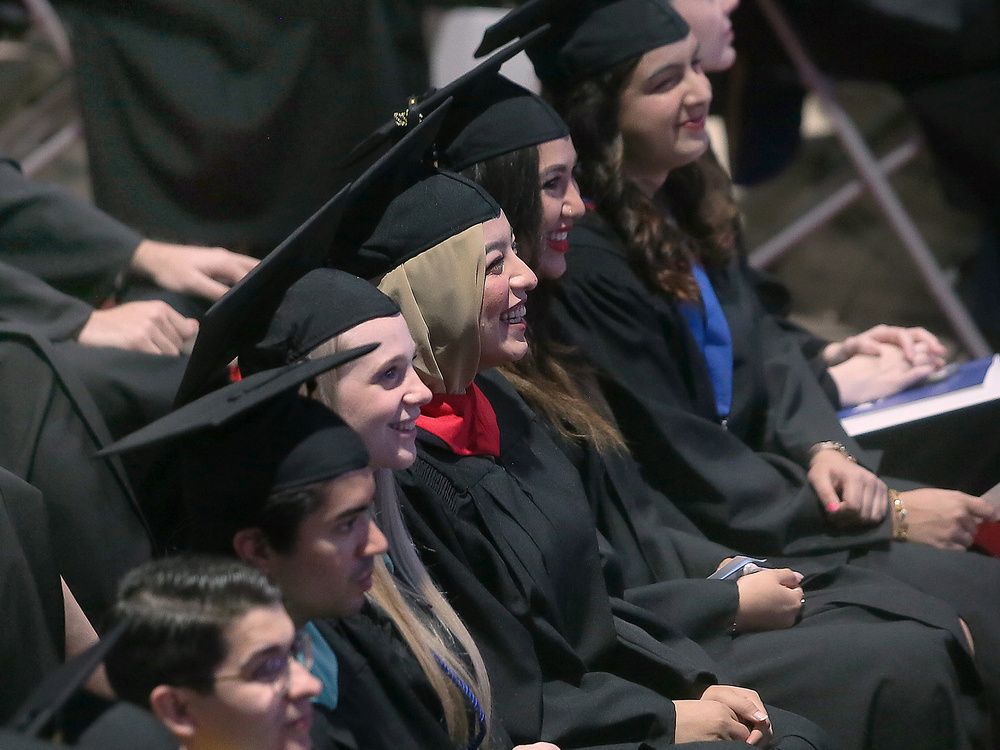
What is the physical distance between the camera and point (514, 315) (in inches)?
95.3

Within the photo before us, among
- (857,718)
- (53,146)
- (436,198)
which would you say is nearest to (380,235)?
(436,198)

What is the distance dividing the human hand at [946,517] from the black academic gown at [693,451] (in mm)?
48

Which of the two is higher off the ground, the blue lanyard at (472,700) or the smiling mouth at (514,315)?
the smiling mouth at (514,315)

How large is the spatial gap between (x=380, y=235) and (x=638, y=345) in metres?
0.80

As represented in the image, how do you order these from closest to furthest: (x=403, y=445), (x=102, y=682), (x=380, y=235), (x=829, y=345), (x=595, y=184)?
1. (x=102, y=682)
2. (x=403, y=445)
3. (x=380, y=235)
4. (x=595, y=184)
5. (x=829, y=345)

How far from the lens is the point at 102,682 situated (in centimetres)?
176

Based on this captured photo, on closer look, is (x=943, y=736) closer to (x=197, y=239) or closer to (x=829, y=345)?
(x=829, y=345)

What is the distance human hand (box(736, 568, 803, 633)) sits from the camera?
269 cm

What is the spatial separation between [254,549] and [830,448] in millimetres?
1624

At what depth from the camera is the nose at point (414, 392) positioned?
2068 mm

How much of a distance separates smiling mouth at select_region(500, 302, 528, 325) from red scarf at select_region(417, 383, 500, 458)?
13cm

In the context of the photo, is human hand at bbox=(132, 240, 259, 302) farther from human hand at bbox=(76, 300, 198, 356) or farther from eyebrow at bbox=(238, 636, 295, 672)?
eyebrow at bbox=(238, 636, 295, 672)

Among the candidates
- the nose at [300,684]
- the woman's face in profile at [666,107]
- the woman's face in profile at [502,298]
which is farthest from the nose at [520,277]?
the nose at [300,684]

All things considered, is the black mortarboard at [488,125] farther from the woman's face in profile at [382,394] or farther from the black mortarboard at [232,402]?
the black mortarboard at [232,402]
